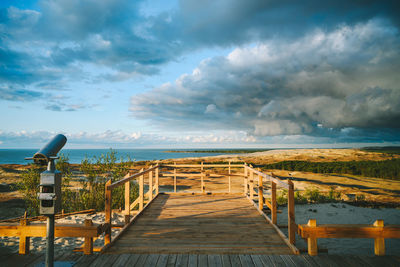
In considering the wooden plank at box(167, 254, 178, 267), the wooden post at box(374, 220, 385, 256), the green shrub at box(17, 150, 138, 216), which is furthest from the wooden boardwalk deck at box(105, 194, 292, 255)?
the green shrub at box(17, 150, 138, 216)

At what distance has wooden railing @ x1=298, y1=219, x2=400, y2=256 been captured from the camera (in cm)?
307

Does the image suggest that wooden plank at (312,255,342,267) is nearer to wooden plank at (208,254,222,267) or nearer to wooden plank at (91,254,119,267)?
wooden plank at (208,254,222,267)

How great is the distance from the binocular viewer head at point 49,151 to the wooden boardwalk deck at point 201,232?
1.72m

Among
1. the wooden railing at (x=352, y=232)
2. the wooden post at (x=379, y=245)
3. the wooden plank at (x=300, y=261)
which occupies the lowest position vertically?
the wooden plank at (x=300, y=261)

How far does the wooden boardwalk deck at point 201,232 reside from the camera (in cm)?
346

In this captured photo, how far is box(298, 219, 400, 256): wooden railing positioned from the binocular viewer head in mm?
3362

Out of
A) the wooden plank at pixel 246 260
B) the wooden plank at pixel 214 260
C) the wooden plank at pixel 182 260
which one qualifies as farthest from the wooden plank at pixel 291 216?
the wooden plank at pixel 182 260

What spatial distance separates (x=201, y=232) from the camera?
4238 millimetres

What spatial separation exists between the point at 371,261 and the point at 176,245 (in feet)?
8.89

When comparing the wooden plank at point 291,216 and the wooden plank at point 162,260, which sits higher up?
the wooden plank at point 291,216

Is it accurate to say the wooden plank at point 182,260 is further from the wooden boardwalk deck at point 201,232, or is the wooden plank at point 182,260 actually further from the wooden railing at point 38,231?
the wooden railing at point 38,231

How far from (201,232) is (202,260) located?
1.17 m

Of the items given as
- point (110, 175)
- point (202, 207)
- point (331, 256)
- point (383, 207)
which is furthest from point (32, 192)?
point (383, 207)

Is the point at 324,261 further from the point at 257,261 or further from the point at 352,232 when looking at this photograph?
the point at 257,261
